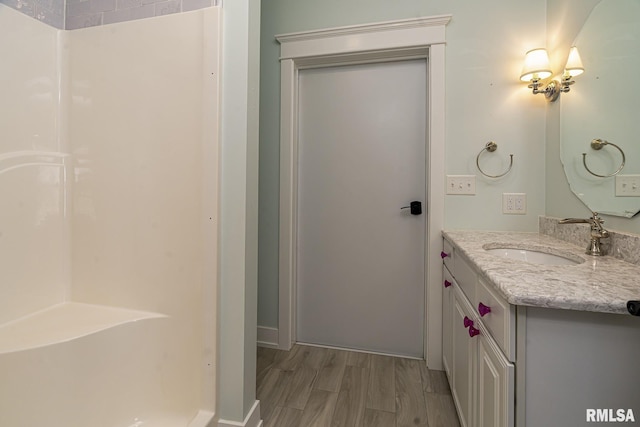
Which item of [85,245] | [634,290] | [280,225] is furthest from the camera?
[280,225]

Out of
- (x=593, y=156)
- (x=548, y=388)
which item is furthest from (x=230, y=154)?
(x=593, y=156)

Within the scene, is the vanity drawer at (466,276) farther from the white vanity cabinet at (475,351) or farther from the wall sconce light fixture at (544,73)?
the wall sconce light fixture at (544,73)

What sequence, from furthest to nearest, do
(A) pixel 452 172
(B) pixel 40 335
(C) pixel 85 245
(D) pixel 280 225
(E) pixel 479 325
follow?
1. (D) pixel 280 225
2. (A) pixel 452 172
3. (C) pixel 85 245
4. (B) pixel 40 335
5. (E) pixel 479 325

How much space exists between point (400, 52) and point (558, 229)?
138 centimetres

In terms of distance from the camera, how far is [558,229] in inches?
58.1

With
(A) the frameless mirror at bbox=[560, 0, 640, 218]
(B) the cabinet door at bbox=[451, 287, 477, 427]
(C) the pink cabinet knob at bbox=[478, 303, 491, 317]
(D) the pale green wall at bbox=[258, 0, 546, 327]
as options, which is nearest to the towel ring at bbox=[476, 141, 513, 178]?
(D) the pale green wall at bbox=[258, 0, 546, 327]

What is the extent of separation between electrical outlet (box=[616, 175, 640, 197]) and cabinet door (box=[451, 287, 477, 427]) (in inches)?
28.3

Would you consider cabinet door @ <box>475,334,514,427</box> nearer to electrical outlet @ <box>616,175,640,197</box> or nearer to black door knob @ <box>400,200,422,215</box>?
electrical outlet @ <box>616,175,640,197</box>

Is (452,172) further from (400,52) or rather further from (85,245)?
(85,245)

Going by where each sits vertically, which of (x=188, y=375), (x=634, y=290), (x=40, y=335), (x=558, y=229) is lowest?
(x=188, y=375)

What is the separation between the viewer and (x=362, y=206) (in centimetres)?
196

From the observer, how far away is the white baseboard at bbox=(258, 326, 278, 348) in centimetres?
201

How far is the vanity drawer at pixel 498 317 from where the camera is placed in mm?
722

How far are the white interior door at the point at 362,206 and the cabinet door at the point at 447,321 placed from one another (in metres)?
0.21
